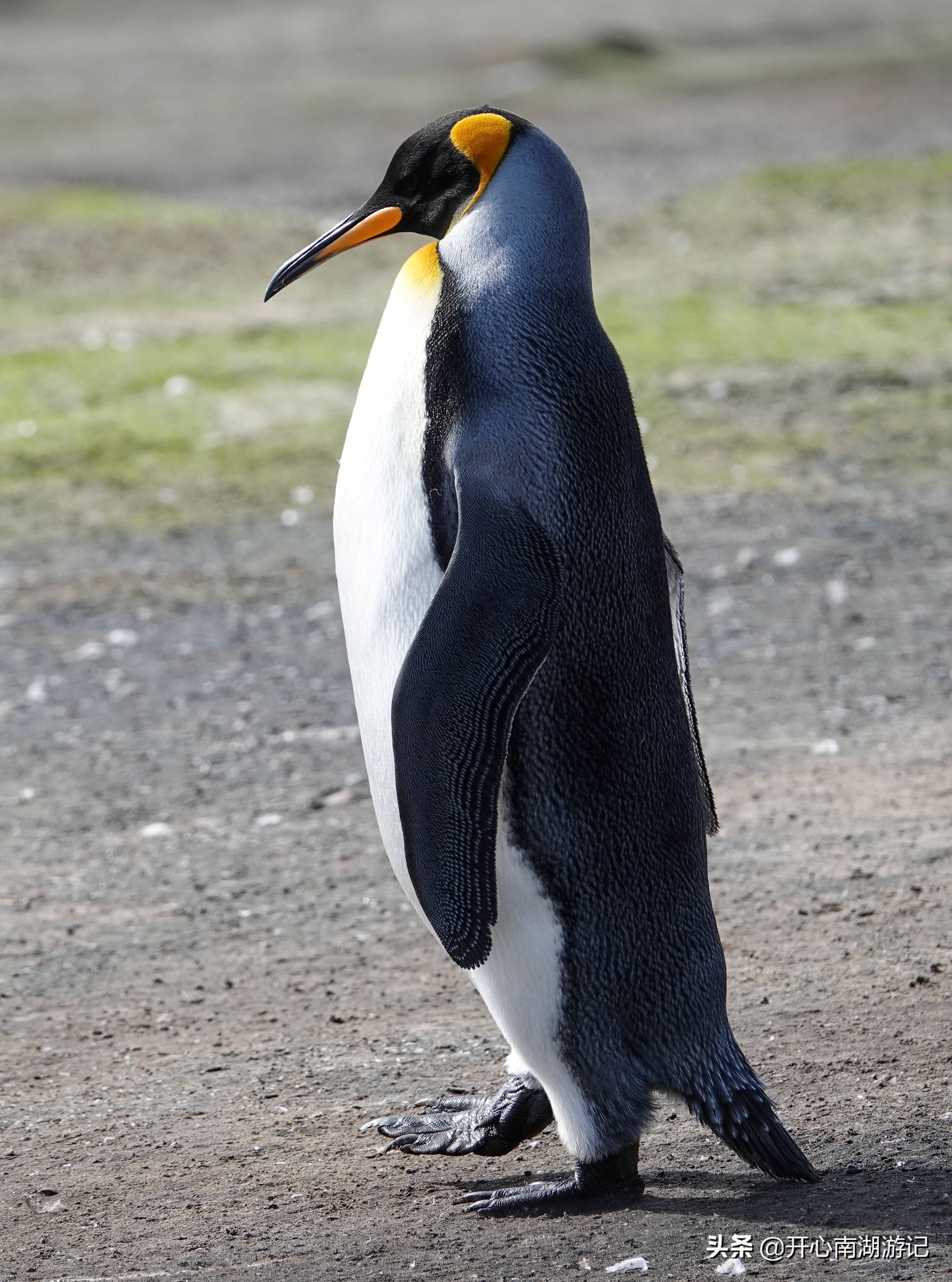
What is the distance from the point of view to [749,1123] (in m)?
2.56

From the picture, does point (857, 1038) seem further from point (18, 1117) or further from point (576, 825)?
point (18, 1117)

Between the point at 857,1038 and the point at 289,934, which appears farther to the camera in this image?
the point at 289,934

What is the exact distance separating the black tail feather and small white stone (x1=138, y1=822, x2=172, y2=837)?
213 centimetres

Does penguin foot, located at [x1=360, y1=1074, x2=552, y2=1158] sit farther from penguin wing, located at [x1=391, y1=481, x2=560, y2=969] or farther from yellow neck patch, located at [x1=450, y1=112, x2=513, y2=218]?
yellow neck patch, located at [x1=450, y1=112, x2=513, y2=218]

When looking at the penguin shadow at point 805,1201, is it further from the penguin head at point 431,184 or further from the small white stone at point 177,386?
the small white stone at point 177,386

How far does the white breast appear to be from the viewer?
264 centimetres

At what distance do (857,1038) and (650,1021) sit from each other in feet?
2.19

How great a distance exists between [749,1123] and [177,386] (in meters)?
6.57

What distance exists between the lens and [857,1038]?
122 inches

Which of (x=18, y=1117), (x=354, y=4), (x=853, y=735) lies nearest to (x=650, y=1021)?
(x=18, y=1117)

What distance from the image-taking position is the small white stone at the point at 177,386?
27.6 feet

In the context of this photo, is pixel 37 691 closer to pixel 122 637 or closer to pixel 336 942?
pixel 122 637

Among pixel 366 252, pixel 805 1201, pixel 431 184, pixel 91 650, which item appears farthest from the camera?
pixel 366 252

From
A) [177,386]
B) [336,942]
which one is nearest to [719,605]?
[336,942]
